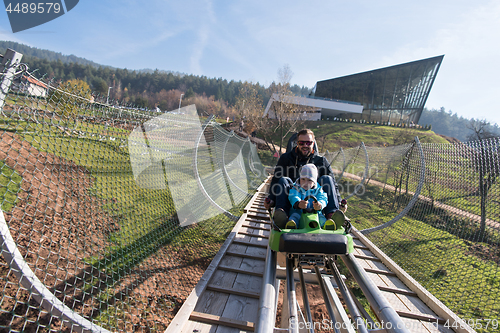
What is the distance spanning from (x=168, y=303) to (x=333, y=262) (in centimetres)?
200

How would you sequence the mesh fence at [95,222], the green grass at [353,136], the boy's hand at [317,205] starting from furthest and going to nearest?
1. the green grass at [353,136]
2. the boy's hand at [317,205]
3. the mesh fence at [95,222]

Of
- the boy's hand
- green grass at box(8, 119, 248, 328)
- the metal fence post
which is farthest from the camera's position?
green grass at box(8, 119, 248, 328)

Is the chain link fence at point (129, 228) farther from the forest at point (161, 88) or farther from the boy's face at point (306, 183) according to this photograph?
the forest at point (161, 88)

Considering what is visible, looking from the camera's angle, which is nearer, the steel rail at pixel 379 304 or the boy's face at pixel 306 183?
the steel rail at pixel 379 304

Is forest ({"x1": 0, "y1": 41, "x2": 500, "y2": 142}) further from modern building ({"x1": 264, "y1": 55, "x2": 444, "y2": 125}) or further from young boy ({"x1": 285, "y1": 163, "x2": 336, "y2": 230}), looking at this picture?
young boy ({"x1": 285, "y1": 163, "x2": 336, "y2": 230})

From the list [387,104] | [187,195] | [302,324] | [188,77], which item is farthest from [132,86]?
[302,324]

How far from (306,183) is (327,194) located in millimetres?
305

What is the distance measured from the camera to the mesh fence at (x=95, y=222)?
72.2 inches

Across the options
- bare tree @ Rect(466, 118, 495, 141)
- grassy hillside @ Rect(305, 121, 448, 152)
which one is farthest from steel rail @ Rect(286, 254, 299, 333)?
grassy hillside @ Rect(305, 121, 448, 152)

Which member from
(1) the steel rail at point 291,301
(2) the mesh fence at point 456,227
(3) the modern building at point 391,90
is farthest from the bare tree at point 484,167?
(3) the modern building at point 391,90

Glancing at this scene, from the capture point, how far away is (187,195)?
6.68m

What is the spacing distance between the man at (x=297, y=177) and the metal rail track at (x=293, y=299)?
1.85 ft

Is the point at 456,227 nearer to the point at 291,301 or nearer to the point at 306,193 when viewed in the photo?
the point at 306,193

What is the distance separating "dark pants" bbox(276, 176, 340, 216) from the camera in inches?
100
